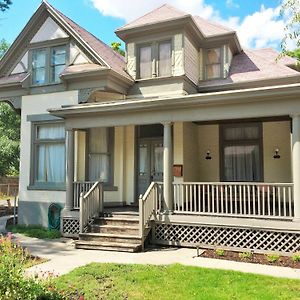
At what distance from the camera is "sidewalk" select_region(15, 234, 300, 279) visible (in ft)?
23.8

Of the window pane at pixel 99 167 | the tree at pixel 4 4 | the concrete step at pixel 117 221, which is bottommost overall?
the concrete step at pixel 117 221

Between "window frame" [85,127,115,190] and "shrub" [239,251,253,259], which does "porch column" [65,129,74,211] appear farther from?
"shrub" [239,251,253,259]

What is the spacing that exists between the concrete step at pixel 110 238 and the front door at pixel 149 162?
3.15 metres

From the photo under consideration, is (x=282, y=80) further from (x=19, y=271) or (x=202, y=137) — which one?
(x=19, y=271)

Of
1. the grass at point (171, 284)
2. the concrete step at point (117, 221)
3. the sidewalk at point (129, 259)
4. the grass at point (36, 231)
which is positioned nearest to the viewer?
the grass at point (171, 284)

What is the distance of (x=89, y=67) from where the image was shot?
483 inches

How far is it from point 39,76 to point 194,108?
6.76 meters

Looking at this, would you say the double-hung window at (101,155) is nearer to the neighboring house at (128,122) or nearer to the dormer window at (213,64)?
the neighboring house at (128,122)

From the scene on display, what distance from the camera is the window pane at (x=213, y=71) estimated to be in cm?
1369

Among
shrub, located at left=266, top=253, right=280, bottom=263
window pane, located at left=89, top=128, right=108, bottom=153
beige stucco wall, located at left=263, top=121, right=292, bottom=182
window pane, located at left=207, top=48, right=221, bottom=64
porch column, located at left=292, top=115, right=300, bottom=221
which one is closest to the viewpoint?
shrub, located at left=266, top=253, right=280, bottom=263

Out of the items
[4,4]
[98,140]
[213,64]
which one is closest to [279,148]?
[213,64]

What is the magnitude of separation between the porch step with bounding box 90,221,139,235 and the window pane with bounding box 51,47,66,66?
6.43 metres

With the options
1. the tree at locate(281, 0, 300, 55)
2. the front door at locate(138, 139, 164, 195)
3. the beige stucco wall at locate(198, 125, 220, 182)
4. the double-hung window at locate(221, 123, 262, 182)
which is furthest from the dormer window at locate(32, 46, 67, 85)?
the tree at locate(281, 0, 300, 55)

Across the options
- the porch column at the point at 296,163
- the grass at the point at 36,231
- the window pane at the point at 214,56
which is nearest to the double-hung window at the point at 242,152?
the window pane at the point at 214,56
